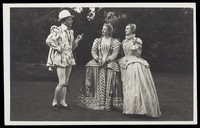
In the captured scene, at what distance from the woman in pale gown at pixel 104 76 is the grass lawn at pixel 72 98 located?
0.50 feet

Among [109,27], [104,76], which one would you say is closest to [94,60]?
[104,76]

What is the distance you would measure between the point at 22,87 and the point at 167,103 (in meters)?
2.79

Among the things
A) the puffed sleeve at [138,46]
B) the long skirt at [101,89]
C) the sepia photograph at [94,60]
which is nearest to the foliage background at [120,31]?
the sepia photograph at [94,60]

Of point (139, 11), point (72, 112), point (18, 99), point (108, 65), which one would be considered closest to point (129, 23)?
point (139, 11)

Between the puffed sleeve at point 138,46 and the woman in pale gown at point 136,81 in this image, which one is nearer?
the woman in pale gown at point 136,81

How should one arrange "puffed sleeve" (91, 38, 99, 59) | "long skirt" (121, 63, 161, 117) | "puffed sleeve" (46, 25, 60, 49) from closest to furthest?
"long skirt" (121, 63, 161, 117) → "puffed sleeve" (46, 25, 60, 49) → "puffed sleeve" (91, 38, 99, 59)

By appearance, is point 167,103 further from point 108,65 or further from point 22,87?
point 22,87

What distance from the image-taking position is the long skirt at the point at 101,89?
795 centimetres

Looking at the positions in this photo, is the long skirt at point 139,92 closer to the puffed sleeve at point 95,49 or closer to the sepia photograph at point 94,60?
the sepia photograph at point 94,60

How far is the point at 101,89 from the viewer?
7.98 meters

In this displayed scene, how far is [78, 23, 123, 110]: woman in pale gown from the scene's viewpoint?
313 inches

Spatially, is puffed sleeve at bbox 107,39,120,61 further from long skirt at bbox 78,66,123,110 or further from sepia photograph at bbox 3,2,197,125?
long skirt at bbox 78,66,123,110

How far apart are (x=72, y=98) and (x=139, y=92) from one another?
132 centimetres

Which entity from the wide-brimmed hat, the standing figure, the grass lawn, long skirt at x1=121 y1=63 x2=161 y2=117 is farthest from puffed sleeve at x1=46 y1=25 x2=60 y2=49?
long skirt at x1=121 y1=63 x2=161 y2=117
